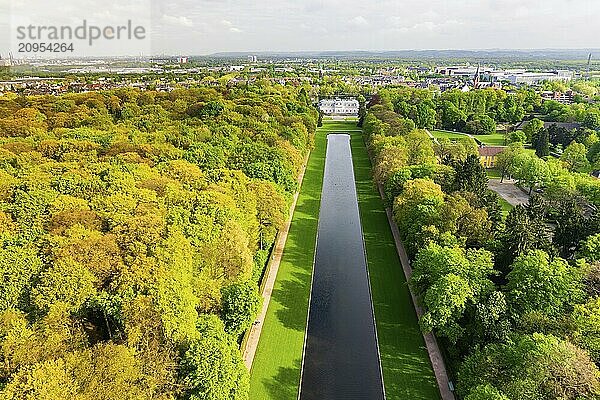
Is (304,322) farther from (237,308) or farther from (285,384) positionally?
(237,308)

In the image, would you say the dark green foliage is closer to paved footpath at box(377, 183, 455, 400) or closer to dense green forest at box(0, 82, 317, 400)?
dense green forest at box(0, 82, 317, 400)

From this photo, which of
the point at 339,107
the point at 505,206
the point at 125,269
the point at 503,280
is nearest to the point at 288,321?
the point at 125,269

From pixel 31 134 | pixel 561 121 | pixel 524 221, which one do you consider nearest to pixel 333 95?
pixel 561 121

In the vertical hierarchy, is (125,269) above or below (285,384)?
above

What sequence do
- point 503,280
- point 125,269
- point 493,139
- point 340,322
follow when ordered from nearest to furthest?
point 125,269 < point 503,280 < point 340,322 < point 493,139

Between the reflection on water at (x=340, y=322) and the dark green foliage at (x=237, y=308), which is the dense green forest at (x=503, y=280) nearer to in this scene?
the reflection on water at (x=340, y=322)

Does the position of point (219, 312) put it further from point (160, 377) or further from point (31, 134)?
point (31, 134)

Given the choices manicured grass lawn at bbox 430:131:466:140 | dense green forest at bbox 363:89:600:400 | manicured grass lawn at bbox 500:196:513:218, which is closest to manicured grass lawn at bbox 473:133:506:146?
manicured grass lawn at bbox 430:131:466:140
